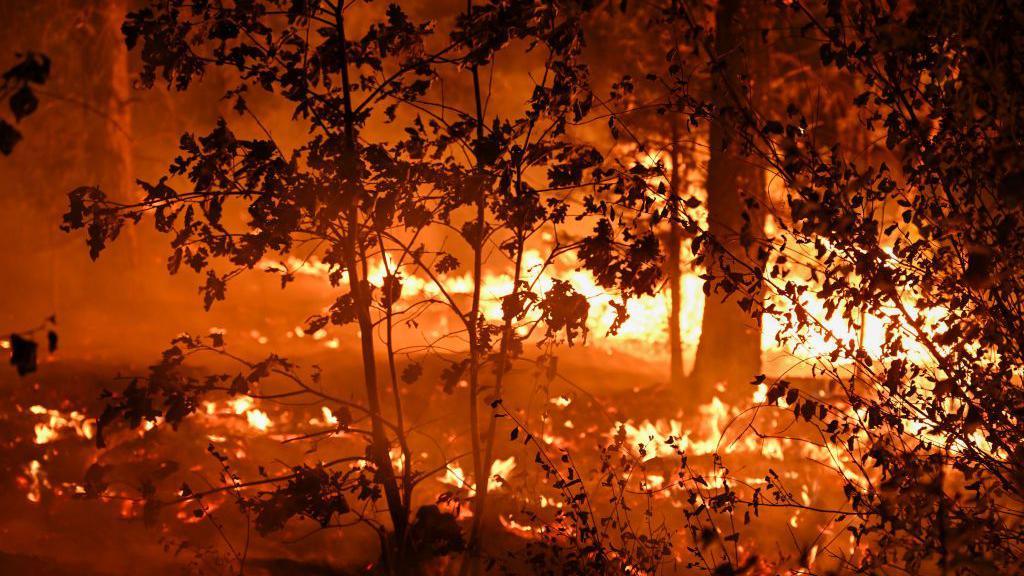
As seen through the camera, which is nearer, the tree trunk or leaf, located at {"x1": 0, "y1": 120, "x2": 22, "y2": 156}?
leaf, located at {"x1": 0, "y1": 120, "x2": 22, "y2": 156}

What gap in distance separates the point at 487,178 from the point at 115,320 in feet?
55.4

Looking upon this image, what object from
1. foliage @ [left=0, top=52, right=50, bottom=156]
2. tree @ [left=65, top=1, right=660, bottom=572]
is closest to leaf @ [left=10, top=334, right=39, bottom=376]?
foliage @ [left=0, top=52, right=50, bottom=156]

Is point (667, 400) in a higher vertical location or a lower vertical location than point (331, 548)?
higher

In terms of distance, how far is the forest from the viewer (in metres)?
3.54

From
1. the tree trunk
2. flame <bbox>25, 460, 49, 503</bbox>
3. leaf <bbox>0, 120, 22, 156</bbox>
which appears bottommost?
flame <bbox>25, 460, 49, 503</bbox>

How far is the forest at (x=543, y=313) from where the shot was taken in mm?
3541

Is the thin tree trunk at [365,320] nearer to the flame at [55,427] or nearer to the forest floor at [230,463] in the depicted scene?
the forest floor at [230,463]

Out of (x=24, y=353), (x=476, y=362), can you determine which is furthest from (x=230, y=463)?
(x=24, y=353)

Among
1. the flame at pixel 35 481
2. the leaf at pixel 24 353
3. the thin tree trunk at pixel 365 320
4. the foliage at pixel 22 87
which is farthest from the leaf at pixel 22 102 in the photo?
the flame at pixel 35 481

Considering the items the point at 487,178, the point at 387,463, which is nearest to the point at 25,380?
the point at 387,463

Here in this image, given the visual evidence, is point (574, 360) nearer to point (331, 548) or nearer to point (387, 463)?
point (331, 548)

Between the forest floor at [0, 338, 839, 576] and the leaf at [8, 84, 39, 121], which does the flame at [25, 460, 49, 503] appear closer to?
the forest floor at [0, 338, 839, 576]

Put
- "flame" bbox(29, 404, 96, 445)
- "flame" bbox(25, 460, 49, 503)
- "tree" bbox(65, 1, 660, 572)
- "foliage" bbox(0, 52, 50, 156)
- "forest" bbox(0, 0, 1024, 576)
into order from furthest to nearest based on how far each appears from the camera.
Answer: "flame" bbox(29, 404, 96, 445) → "flame" bbox(25, 460, 49, 503) → "tree" bbox(65, 1, 660, 572) → "forest" bbox(0, 0, 1024, 576) → "foliage" bbox(0, 52, 50, 156)

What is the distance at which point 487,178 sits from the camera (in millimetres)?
3994
